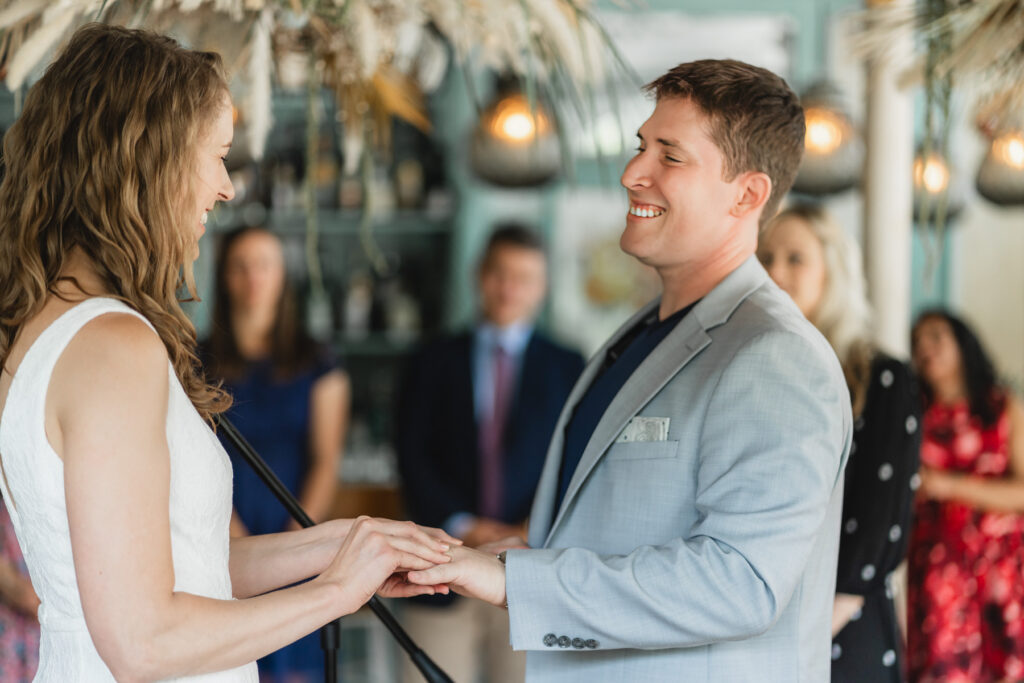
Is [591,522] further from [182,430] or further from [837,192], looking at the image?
[837,192]

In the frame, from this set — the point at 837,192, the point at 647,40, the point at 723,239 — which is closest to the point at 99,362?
the point at 723,239

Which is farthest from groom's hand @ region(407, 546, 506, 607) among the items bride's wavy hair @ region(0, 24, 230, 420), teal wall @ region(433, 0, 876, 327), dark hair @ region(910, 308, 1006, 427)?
teal wall @ region(433, 0, 876, 327)

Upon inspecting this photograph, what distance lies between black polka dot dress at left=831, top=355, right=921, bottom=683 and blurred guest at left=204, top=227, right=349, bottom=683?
4.91 ft

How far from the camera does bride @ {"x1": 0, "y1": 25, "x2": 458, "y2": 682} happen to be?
118 cm

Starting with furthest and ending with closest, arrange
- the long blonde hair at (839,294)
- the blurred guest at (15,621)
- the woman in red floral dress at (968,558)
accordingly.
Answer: the woman in red floral dress at (968,558) < the blurred guest at (15,621) < the long blonde hair at (839,294)

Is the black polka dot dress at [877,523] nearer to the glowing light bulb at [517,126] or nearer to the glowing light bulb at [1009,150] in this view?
the glowing light bulb at [1009,150]

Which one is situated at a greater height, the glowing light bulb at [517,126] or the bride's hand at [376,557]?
the glowing light bulb at [517,126]

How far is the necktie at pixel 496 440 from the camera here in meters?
3.42

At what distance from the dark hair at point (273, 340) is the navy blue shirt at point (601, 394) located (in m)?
1.56

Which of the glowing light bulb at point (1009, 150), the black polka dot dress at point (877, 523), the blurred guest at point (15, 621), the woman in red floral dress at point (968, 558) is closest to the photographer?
the black polka dot dress at point (877, 523)

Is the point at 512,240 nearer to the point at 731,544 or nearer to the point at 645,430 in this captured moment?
the point at 645,430

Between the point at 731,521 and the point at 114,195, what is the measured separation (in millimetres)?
843

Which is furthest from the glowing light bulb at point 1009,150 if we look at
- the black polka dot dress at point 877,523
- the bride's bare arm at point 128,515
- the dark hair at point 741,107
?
the bride's bare arm at point 128,515

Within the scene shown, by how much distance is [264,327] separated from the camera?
128 inches
